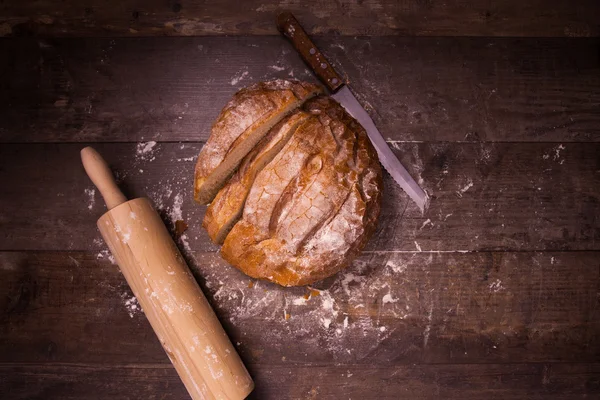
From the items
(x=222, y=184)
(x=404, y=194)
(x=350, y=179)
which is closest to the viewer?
(x=350, y=179)

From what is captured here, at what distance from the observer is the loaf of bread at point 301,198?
1.80 m

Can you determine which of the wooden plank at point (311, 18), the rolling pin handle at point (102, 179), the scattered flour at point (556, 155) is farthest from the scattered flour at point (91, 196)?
the scattered flour at point (556, 155)

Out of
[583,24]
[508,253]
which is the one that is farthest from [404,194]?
[583,24]

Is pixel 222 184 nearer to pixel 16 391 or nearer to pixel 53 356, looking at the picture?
pixel 53 356

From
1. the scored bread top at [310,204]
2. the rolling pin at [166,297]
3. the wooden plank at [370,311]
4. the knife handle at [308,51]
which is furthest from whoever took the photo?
the wooden plank at [370,311]

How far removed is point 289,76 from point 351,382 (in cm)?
165

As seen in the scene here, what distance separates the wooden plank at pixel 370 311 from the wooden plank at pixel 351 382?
0.05m

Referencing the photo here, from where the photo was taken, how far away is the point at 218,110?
2.32 meters

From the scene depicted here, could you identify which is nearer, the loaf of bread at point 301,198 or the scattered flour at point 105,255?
the loaf of bread at point 301,198

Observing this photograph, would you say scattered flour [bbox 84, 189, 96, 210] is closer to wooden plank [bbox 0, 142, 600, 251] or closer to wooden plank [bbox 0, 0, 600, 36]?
wooden plank [bbox 0, 142, 600, 251]

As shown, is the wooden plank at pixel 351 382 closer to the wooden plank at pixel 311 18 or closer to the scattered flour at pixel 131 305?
the scattered flour at pixel 131 305

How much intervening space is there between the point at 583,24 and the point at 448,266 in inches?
58.9

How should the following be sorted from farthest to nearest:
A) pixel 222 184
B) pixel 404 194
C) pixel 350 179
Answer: pixel 404 194, pixel 222 184, pixel 350 179

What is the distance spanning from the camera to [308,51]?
2197mm
